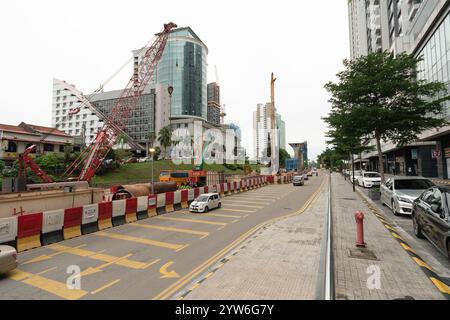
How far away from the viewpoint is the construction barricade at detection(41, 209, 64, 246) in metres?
9.46

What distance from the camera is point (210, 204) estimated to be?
16.2m

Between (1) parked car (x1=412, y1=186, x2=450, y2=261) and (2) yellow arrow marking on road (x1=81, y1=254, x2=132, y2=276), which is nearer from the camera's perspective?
(1) parked car (x1=412, y1=186, x2=450, y2=261)

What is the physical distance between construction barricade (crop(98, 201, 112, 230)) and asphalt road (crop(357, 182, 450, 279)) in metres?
13.0

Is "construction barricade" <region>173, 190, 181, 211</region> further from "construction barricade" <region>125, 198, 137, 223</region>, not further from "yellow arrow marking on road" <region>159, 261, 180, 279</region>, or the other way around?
"yellow arrow marking on road" <region>159, 261, 180, 279</region>

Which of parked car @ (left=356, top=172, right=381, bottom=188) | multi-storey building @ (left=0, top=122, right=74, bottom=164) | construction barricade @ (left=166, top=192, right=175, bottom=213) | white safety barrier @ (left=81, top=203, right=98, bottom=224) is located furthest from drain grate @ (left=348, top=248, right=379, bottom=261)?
multi-storey building @ (left=0, top=122, right=74, bottom=164)

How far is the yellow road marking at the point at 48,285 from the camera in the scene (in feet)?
17.5

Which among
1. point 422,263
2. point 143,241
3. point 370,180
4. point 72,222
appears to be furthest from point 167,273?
point 370,180

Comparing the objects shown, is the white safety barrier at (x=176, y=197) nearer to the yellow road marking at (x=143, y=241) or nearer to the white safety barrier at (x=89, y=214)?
the white safety barrier at (x=89, y=214)

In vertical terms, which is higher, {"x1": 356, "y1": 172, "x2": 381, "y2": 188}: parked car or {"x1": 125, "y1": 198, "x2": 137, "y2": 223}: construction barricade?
{"x1": 356, "y1": 172, "x2": 381, "y2": 188}: parked car

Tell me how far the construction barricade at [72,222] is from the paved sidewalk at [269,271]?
7.75 meters

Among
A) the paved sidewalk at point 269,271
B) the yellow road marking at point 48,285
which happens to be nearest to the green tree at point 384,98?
the paved sidewalk at point 269,271

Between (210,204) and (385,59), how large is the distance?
649 inches
